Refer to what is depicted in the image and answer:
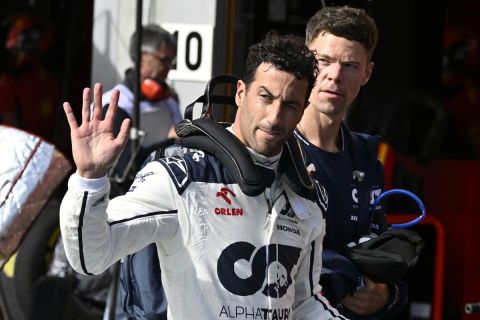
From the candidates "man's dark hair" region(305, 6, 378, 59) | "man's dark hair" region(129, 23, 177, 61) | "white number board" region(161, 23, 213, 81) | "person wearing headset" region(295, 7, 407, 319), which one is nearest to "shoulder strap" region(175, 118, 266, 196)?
"person wearing headset" region(295, 7, 407, 319)

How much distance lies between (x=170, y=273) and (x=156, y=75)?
8.91ft

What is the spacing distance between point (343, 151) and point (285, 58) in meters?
0.63

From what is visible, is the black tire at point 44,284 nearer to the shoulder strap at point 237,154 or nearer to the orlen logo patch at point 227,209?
the shoulder strap at point 237,154

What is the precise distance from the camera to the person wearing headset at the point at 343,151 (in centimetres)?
314

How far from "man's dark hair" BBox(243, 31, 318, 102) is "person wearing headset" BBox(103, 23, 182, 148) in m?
2.39

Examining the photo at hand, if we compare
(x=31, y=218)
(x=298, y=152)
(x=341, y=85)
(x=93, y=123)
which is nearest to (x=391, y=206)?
(x=31, y=218)

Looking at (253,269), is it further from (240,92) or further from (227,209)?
(240,92)

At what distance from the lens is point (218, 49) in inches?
198

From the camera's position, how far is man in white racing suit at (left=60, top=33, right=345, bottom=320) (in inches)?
99.1

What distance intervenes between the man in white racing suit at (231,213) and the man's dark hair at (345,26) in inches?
16.8

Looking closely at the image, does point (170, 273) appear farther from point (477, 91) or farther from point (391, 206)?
point (477, 91)

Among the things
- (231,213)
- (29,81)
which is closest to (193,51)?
(231,213)

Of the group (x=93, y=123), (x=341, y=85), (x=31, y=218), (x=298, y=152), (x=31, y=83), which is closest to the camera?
(x=93, y=123)

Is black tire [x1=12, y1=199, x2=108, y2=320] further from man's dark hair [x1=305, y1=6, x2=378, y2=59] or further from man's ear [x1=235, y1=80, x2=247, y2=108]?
man's ear [x1=235, y1=80, x2=247, y2=108]
